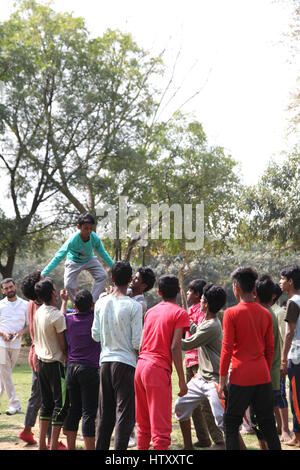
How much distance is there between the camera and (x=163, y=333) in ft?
16.0

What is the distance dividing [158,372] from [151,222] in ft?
69.0

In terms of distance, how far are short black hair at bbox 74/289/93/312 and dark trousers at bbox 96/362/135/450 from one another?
75cm

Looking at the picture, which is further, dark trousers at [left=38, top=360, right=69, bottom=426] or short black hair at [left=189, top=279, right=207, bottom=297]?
short black hair at [left=189, top=279, right=207, bottom=297]

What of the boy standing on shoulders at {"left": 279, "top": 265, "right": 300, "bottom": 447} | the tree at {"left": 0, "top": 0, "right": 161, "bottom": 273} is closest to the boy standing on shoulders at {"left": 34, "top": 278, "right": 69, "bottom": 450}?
the boy standing on shoulders at {"left": 279, "top": 265, "right": 300, "bottom": 447}

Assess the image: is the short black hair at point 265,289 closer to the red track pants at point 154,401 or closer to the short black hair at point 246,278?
the short black hair at point 246,278

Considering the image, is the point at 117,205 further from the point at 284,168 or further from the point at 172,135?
the point at 284,168

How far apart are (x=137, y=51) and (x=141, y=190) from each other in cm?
709

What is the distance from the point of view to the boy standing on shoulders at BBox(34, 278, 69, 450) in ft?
18.6

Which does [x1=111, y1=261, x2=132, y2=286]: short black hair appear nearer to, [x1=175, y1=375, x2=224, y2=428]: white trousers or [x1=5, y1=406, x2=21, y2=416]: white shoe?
[x1=175, y1=375, x2=224, y2=428]: white trousers

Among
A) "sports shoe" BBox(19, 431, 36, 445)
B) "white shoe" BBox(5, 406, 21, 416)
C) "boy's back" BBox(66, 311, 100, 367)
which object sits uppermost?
"boy's back" BBox(66, 311, 100, 367)

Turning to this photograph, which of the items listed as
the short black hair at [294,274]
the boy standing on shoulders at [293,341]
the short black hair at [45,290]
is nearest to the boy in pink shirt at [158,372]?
the short black hair at [45,290]

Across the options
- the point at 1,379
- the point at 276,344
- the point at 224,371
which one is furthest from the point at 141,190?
the point at 224,371

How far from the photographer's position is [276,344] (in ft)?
20.6

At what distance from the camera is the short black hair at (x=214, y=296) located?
557 centimetres
